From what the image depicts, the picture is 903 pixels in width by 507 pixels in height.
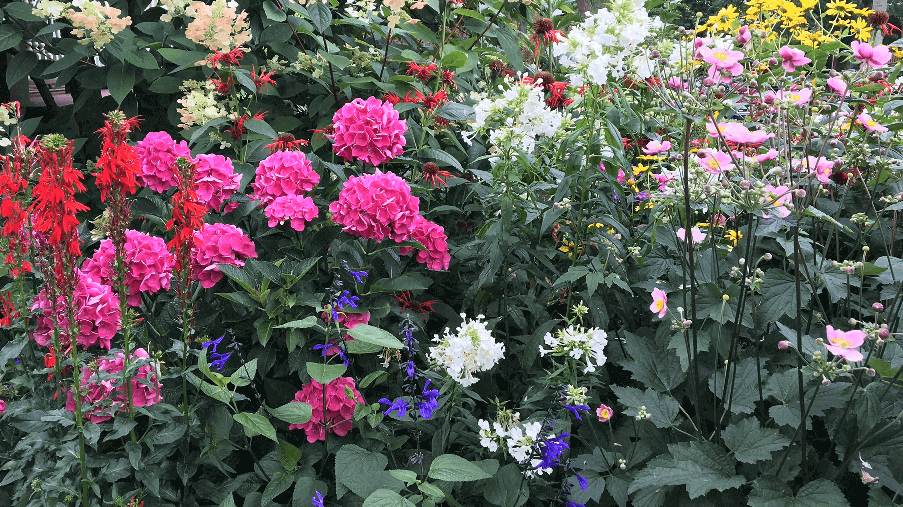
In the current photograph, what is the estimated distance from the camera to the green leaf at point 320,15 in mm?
2840

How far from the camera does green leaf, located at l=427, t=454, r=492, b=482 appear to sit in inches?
64.2

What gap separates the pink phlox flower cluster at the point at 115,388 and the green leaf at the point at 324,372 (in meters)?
0.40

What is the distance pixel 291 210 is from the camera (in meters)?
2.08

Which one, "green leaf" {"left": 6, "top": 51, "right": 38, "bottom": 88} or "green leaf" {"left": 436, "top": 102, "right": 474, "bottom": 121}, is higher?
"green leaf" {"left": 436, "top": 102, "right": 474, "bottom": 121}

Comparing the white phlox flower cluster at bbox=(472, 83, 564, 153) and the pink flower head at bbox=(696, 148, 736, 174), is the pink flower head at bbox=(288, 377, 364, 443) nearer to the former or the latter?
the white phlox flower cluster at bbox=(472, 83, 564, 153)

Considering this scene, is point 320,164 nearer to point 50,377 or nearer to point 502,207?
point 502,207

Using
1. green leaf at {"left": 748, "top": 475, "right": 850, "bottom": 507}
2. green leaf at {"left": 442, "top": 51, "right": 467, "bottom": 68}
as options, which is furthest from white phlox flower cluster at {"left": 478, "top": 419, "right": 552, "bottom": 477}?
green leaf at {"left": 442, "top": 51, "right": 467, "bottom": 68}

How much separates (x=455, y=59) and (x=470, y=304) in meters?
1.04

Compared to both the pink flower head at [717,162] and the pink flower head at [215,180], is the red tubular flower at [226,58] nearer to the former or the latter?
the pink flower head at [215,180]

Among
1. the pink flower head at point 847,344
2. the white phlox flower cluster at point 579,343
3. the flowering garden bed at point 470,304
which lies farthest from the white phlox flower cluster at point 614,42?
the pink flower head at point 847,344

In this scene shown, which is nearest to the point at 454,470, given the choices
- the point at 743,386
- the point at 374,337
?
the point at 374,337

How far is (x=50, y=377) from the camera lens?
1.91 metres

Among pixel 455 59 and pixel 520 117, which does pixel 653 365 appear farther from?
pixel 455 59

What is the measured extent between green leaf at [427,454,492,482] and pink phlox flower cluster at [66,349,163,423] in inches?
29.6
